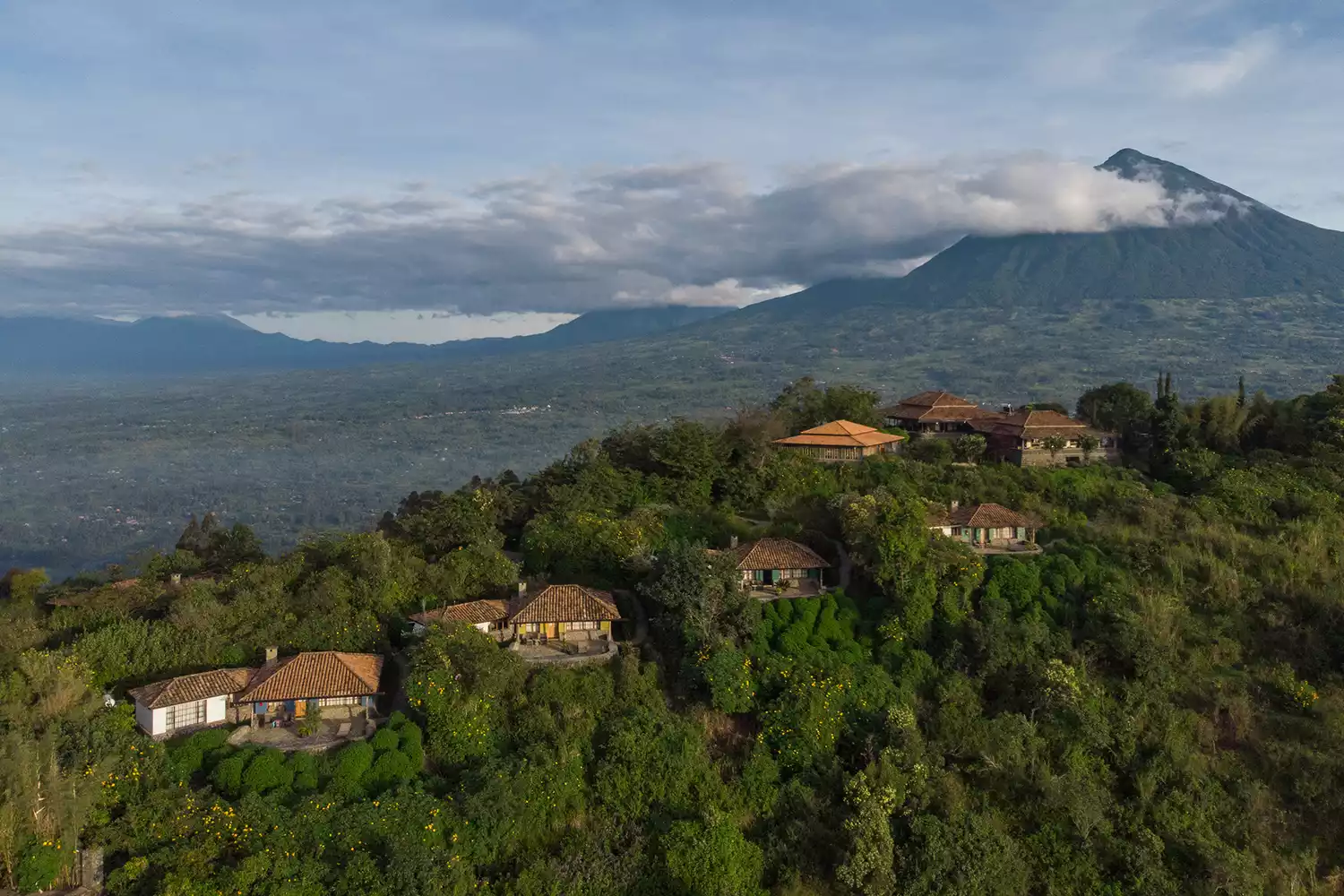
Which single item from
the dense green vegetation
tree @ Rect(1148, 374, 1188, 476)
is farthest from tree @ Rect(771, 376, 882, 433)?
the dense green vegetation

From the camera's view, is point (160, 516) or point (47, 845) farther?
point (160, 516)

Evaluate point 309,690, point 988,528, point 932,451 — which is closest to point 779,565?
point 988,528

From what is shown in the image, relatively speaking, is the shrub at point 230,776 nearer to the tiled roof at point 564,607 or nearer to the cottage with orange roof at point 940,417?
the tiled roof at point 564,607

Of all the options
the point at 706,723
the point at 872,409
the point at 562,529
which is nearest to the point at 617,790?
the point at 706,723

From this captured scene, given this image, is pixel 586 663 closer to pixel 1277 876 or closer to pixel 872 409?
pixel 1277 876

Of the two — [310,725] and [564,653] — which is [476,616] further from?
[310,725]

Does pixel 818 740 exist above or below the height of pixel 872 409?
below

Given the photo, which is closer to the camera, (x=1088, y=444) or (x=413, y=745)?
(x=413, y=745)
